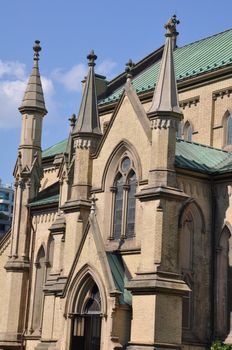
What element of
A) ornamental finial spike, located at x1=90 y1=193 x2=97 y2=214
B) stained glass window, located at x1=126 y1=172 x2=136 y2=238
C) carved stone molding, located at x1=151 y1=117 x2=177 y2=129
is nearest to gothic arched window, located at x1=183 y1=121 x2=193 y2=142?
stained glass window, located at x1=126 y1=172 x2=136 y2=238

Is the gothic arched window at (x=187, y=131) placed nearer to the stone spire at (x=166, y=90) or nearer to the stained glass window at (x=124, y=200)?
the stained glass window at (x=124, y=200)

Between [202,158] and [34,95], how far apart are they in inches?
607

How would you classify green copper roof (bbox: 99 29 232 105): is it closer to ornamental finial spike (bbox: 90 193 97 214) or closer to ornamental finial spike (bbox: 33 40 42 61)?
ornamental finial spike (bbox: 33 40 42 61)

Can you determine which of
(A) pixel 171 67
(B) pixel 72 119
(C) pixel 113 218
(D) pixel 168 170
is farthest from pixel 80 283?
(B) pixel 72 119

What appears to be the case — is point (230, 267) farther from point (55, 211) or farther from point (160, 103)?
point (55, 211)

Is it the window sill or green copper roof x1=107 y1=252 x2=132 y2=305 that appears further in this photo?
the window sill

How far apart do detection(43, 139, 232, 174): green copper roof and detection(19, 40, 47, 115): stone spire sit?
1340cm

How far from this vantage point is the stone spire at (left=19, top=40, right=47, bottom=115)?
163 feet

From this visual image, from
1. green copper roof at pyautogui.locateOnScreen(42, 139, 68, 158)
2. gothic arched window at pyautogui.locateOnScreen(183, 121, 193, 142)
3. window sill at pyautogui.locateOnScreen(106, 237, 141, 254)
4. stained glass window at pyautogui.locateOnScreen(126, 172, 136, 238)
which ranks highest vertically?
green copper roof at pyautogui.locateOnScreen(42, 139, 68, 158)

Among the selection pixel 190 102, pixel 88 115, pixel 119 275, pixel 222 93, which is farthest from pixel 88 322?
pixel 190 102

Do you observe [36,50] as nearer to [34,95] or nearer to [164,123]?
[34,95]

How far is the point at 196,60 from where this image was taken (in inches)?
1905

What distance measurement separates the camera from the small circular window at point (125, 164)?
37.2m

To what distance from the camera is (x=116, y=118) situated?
38031 mm
